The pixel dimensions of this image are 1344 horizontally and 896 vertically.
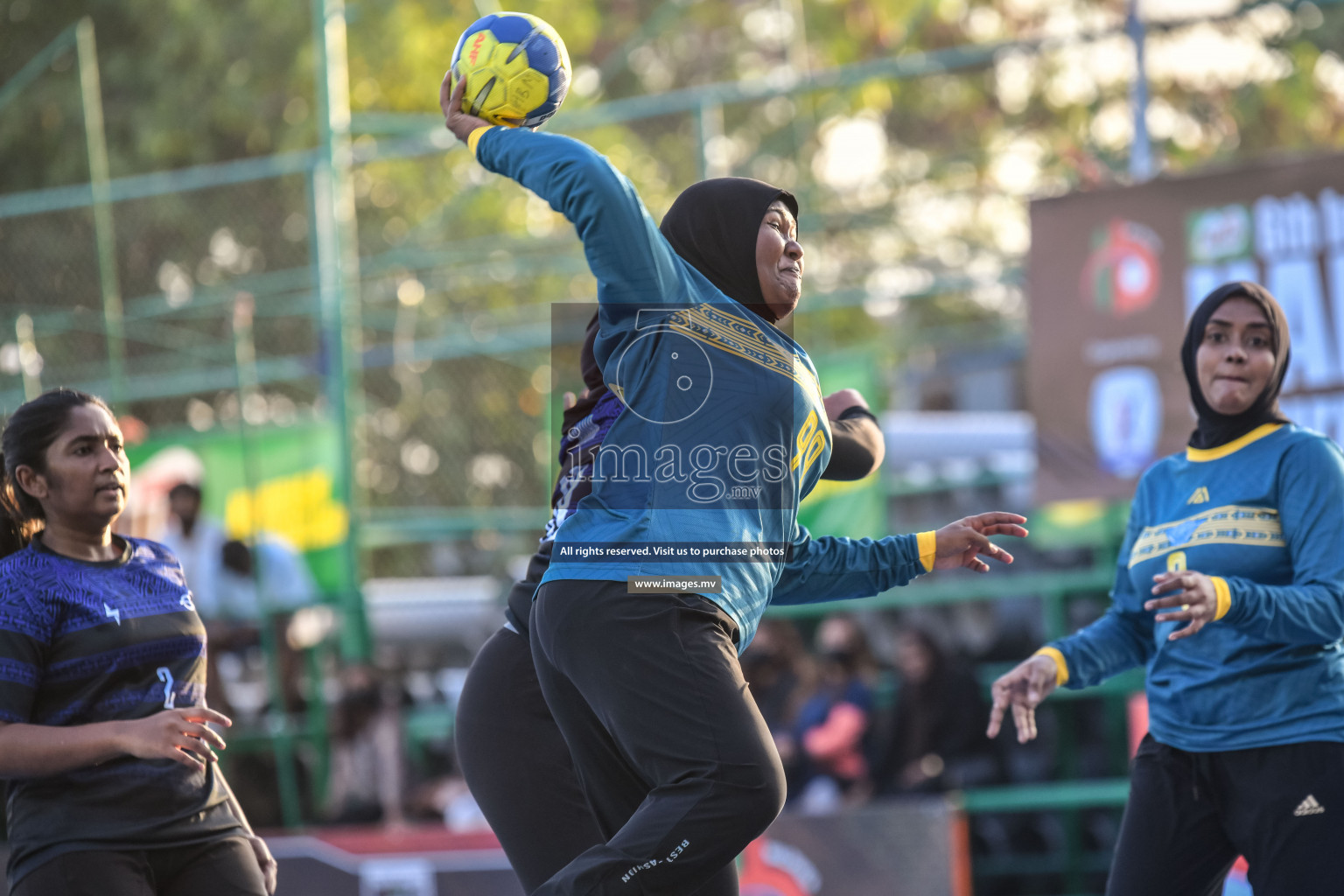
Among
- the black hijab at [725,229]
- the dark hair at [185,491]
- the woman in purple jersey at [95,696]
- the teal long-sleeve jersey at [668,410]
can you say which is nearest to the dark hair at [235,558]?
the dark hair at [185,491]

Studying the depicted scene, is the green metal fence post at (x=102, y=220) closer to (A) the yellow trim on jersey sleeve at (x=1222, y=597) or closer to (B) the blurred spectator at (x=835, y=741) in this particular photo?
(B) the blurred spectator at (x=835, y=741)

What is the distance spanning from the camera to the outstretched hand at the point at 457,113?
3.14m

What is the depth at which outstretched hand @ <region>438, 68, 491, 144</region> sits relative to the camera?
3145 millimetres

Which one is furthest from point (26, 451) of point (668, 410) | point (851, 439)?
point (851, 439)

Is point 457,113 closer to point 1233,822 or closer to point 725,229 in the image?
point 725,229

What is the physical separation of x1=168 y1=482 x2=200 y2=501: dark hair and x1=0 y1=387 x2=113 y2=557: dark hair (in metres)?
5.81

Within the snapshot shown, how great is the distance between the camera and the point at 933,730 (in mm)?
7719

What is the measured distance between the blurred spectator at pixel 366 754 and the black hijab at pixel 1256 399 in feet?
18.9

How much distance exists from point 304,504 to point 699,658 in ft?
22.9

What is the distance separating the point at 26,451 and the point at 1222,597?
2.93 metres

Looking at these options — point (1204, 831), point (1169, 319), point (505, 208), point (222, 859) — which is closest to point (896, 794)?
point (1169, 319)

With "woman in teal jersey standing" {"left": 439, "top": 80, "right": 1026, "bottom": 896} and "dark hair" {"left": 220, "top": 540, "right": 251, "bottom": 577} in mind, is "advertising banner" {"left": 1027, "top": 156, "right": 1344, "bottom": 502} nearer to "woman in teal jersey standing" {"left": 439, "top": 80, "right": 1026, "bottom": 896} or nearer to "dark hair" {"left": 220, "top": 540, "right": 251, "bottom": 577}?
"woman in teal jersey standing" {"left": 439, "top": 80, "right": 1026, "bottom": 896}

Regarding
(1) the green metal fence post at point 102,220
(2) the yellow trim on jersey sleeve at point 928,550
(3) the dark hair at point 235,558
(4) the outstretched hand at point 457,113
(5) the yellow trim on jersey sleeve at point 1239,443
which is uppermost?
(1) the green metal fence post at point 102,220

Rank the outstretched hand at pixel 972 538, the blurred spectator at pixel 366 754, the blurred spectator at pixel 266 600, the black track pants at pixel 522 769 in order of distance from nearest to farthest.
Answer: the outstretched hand at pixel 972 538, the black track pants at pixel 522 769, the blurred spectator at pixel 366 754, the blurred spectator at pixel 266 600
